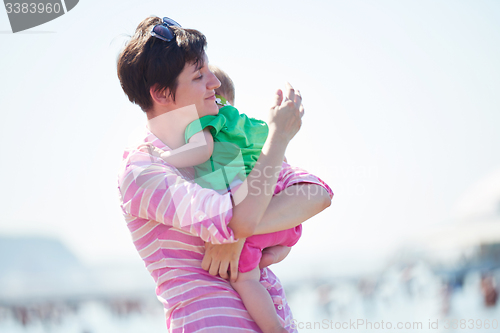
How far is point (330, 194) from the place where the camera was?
1818 millimetres

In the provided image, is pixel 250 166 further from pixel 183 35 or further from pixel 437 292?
pixel 437 292

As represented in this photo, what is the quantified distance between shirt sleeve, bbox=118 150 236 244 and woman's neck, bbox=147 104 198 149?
220 mm

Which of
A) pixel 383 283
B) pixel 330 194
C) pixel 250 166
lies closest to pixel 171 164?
pixel 250 166

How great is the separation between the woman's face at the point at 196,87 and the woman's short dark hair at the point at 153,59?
2cm

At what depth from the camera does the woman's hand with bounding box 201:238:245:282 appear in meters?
1.60

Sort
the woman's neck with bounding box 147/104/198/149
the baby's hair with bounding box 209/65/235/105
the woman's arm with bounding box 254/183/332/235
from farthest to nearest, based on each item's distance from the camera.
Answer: the baby's hair with bounding box 209/65/235/105, the woman's neck with bounding box 147/104/198/149, the woman's arm with bounding box 254/183/332/235

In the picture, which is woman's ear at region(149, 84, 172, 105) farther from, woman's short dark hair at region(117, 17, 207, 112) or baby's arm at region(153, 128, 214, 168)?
baby's arm at region(153, 128, 214, 168)

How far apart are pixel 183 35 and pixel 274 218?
85 cm

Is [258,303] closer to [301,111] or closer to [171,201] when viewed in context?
[171,201]

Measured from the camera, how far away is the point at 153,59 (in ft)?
5.69

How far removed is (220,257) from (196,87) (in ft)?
2.30

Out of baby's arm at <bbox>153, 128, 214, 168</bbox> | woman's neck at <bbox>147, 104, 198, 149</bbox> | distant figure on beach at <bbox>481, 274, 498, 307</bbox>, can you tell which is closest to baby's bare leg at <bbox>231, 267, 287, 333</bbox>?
baby's arm at <bbox>153, 128, 214, 168</bbox>

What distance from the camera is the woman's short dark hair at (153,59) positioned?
1.73 meters

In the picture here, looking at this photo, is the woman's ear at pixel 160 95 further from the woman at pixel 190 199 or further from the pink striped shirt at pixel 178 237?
the pink striped shirt at pixel 178 237
